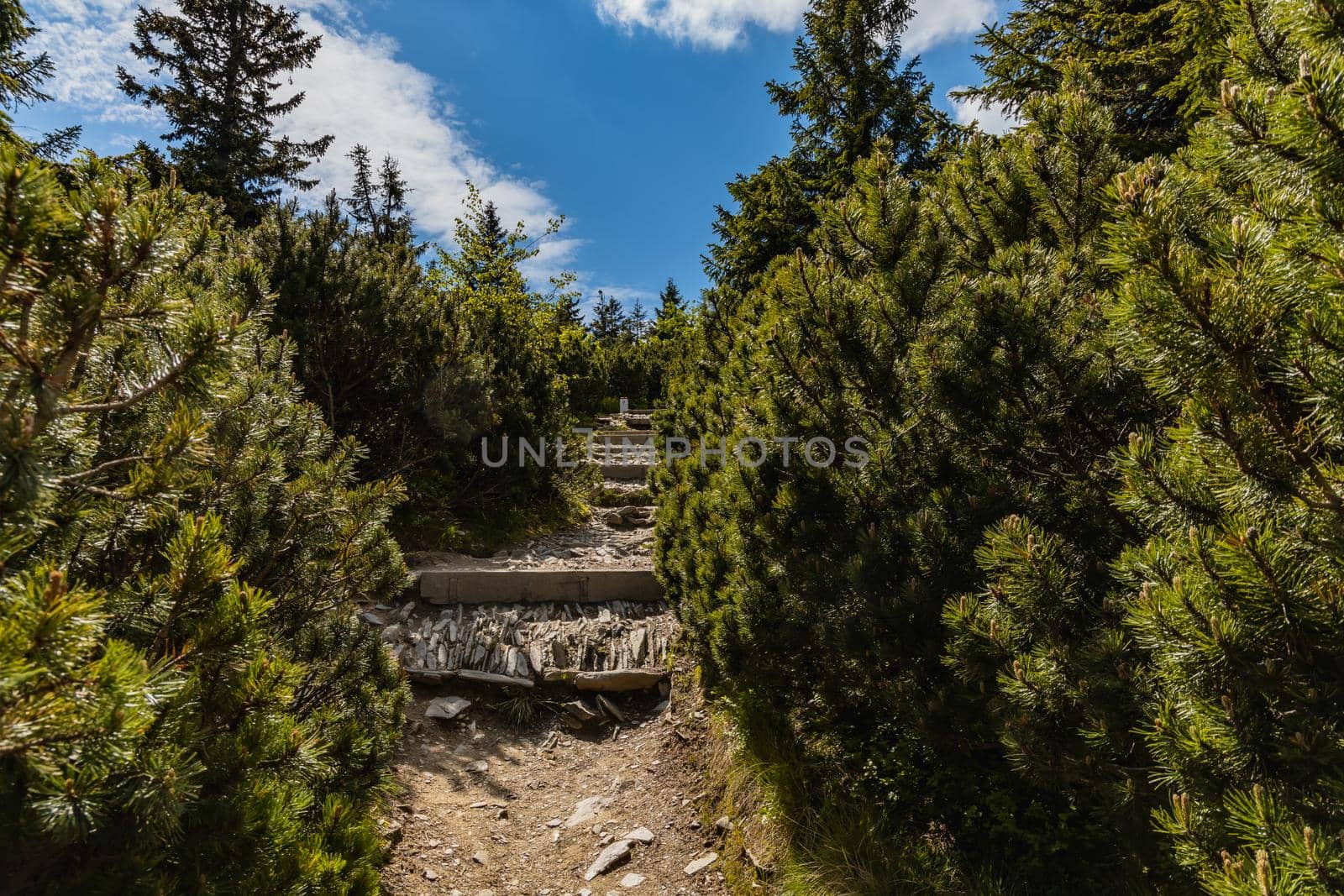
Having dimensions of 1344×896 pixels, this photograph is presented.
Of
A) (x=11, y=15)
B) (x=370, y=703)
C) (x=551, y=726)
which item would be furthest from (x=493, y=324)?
(x=11, y=15)

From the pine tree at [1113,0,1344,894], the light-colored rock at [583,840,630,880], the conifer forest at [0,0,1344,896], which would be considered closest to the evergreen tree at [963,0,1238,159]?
the conifer forest at [0,0,1344,896]

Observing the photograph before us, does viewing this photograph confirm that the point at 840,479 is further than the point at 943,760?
Yes

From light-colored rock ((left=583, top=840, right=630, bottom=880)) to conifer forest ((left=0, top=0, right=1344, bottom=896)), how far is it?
59mm

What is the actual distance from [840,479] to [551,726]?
388cm

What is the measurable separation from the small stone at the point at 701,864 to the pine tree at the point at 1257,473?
286 cm

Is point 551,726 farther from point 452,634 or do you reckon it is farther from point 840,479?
point 840,479

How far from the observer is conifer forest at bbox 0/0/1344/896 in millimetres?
1244

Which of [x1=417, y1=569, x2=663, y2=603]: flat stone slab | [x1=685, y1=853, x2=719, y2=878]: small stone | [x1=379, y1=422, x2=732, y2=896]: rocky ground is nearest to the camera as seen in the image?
[x1=685, y1=853, x2=719, y2=878]: small stone

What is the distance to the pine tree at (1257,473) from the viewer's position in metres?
1.20

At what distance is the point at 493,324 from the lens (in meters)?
10.9

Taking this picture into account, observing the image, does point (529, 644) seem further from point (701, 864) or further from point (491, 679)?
point (701, 864)

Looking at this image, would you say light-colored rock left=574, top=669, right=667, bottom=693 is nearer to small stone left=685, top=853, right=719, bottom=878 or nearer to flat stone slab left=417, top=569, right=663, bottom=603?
flat stone slab left=417, top=569, right=663, bottom=603

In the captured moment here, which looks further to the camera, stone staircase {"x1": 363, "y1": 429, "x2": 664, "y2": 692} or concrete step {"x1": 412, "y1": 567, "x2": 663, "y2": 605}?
concrete step {"x1": 412, "y1": 567, "x2": 663, "y2": 605}

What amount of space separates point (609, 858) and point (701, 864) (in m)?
0.57
